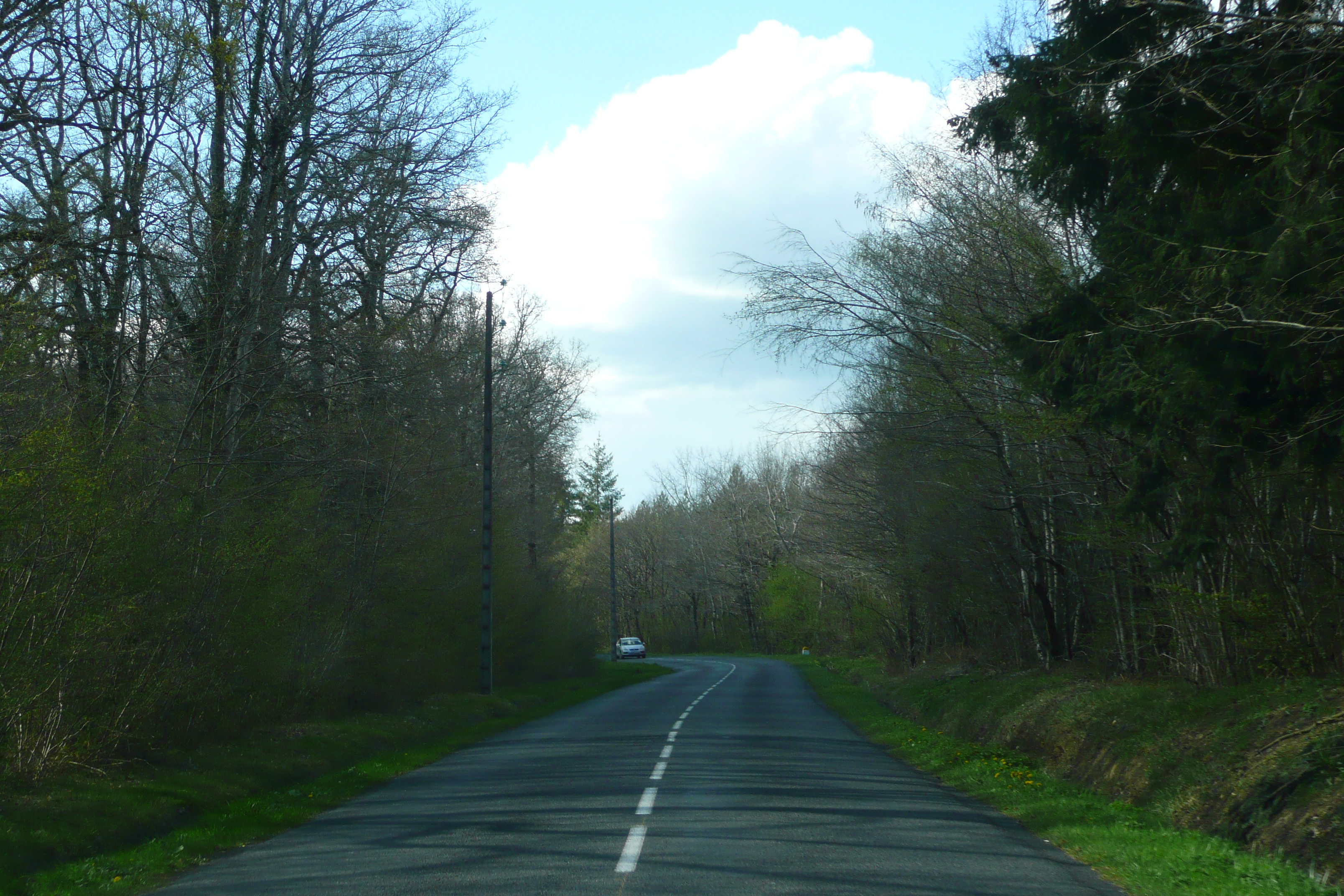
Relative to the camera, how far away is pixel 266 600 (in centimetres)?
1641

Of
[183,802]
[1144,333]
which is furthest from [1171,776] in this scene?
[183,802]

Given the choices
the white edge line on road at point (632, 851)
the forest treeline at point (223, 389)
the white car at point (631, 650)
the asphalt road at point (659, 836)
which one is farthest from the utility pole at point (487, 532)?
the white car at point (631, 650)

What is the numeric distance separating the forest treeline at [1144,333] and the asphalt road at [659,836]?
13.4 feet

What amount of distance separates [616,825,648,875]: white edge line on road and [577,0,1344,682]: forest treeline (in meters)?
5.90

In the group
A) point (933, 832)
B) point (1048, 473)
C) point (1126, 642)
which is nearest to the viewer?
point (933, 832)

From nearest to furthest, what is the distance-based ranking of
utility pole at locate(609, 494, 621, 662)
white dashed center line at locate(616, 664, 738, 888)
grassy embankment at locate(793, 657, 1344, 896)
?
grassy embankment at locate(793, 657, 1344, 896) < white dashed center line at locate(616, 664, 738, 888) < utility pole at locate(609, 494, 621, 662)

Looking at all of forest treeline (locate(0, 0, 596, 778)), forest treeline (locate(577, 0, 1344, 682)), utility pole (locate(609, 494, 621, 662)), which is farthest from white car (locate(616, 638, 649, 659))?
forest treeline (locate(577, 0, 1344, 682))

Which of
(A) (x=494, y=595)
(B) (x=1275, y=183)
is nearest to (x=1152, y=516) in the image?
(B) (x=1275, y=183)

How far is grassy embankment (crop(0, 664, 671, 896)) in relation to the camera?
29.1 feet

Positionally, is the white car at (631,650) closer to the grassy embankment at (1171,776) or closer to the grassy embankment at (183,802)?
the grassy embankment at (183,802)

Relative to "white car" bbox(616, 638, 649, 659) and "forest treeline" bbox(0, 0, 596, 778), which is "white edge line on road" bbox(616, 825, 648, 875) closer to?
"forest treeline" bbox(0, 0, 596, 778)

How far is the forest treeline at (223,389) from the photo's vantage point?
37.1 ft

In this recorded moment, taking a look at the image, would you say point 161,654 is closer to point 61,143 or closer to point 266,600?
point 266,600

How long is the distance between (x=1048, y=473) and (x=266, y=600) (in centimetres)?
1320
